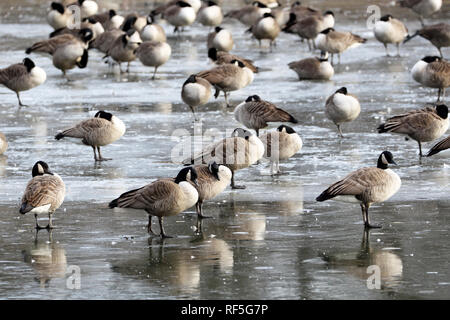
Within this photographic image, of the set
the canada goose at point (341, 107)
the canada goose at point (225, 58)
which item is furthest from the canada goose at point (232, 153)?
the canada goose at point (225, 58)

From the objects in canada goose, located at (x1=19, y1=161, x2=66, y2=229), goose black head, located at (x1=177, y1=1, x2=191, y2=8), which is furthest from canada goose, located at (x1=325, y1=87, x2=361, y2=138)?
goose black head, located at (x1=177, y1=1, x2=191, y2=8)

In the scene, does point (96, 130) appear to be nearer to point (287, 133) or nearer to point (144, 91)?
point (287, 133)

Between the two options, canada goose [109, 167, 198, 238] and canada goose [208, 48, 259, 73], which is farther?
canada goose [208, 48, 259, 73]

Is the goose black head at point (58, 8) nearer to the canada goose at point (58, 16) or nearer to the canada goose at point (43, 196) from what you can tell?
the canada goose at point (58, 16)

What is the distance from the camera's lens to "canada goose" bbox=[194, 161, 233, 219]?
1181 cm

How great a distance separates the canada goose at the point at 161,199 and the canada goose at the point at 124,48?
43.9 ft

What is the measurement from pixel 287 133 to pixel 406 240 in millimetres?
3981

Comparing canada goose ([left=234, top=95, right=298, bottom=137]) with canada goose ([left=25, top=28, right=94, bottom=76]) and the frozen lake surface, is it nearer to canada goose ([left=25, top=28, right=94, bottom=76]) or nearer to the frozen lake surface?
the frozen lake surface

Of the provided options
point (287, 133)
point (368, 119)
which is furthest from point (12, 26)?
point (287, 133)

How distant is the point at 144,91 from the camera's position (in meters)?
22.1

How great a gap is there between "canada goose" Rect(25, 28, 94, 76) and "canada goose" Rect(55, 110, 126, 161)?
8314 millimetres


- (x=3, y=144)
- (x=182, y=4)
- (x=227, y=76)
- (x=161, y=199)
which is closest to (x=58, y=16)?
(x=182, y=4)

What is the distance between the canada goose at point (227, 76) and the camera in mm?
19531

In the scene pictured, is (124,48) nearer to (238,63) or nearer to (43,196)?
(238,63)
